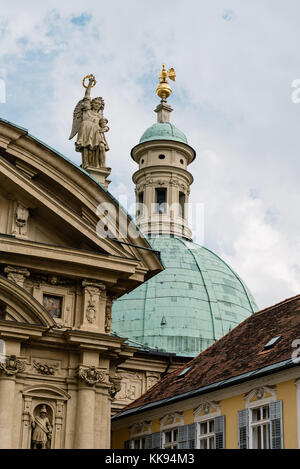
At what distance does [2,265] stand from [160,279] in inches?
887

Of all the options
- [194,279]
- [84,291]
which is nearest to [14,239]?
[84,291]

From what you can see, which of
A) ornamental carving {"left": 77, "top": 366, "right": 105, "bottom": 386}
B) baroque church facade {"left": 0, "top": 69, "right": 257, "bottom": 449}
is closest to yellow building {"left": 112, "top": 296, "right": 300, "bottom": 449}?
baroque church facade {"left": 0, "top": 69, "right": 257, "bottom": 449}

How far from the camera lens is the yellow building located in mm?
25062

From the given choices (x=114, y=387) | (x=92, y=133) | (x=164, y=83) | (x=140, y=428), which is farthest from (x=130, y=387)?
(x=164, y=83)

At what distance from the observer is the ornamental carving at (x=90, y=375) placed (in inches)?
1032

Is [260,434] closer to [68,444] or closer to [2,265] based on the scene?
[68,444]

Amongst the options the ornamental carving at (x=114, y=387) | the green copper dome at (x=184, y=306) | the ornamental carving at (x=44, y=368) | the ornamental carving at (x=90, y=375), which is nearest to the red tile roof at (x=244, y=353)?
the ornamental carving at (x=114, y=387)

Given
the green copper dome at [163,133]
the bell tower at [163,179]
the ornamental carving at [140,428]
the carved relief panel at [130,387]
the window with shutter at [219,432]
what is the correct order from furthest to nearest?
the green copper dome at [163,133] < the bell tower at [163,179] < the carved relief panel at [130,387] < the ornamental carving at [140,428] < the window with shutter at [219,432]

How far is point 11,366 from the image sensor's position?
2539cm

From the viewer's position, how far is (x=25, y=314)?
2622 centimetres

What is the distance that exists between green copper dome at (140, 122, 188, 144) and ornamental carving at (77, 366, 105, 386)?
33.1 meters

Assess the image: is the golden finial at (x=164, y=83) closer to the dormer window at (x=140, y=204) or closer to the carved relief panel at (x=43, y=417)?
the dormer window at (x=140, y=204)

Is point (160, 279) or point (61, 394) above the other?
point (160, 279)

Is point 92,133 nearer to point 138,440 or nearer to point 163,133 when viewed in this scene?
point 138,440
